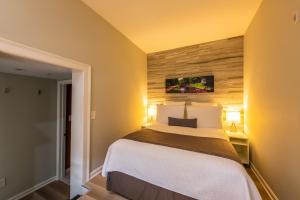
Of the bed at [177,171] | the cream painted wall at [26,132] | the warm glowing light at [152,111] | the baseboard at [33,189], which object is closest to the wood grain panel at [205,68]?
the warm glowing light at [152,111]

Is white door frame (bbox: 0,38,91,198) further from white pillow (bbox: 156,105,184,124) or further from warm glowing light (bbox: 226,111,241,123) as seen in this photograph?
warm glowing light (bbox: 226,111,241,123)

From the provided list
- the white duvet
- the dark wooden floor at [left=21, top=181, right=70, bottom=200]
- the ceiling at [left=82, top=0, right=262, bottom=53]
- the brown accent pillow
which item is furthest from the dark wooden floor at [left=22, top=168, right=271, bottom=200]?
the ceiling at [left=82, top=0, right=262, bottom=53]

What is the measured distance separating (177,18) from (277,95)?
187cm

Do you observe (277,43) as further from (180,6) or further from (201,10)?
(180,6)

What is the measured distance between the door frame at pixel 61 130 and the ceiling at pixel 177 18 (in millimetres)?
1805

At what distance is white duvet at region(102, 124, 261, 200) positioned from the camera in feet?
4.11

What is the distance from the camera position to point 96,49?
2.23 meters

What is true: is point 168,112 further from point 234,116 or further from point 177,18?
point 177,18

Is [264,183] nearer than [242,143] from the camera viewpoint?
Yes

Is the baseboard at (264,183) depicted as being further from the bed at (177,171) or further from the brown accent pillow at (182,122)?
the brown accent pillow at (182,122)

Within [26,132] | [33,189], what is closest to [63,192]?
[33,189]

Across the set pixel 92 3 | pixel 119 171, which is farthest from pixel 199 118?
pixel 92 3

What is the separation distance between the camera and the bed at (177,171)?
4.17ft

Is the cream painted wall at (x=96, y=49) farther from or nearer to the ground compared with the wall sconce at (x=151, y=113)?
farther from the ground
